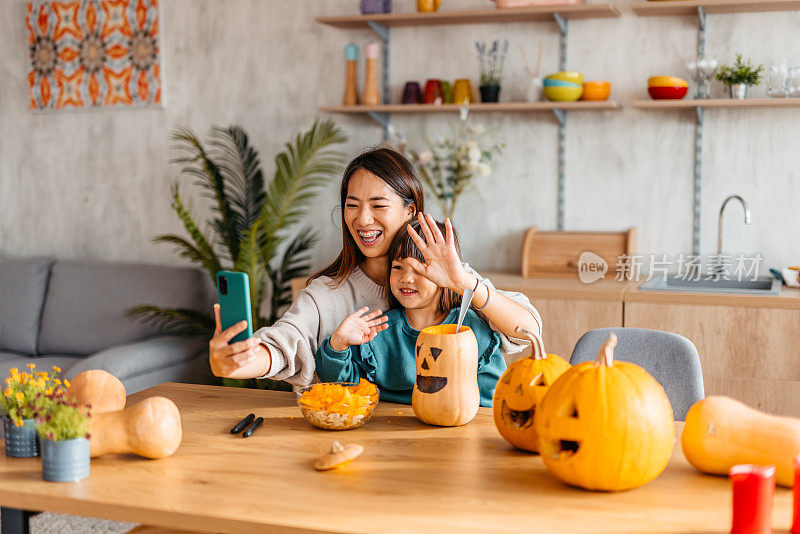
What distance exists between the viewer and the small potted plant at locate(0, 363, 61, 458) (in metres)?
1.31

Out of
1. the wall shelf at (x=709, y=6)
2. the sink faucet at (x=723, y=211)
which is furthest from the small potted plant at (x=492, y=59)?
the sink faucet at (x=723, y=211)

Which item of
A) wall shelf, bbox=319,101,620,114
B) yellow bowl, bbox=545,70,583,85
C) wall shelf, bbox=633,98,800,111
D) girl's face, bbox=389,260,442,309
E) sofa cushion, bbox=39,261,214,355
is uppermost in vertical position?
yellow bowl, bbox=545,70,583,85

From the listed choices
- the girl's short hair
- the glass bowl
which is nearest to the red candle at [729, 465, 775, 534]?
the glass bowl

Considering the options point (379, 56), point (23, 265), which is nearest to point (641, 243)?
point (379, 56)

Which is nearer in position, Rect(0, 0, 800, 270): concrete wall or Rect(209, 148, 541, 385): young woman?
Rect(209, 148, 541, 385): young woman

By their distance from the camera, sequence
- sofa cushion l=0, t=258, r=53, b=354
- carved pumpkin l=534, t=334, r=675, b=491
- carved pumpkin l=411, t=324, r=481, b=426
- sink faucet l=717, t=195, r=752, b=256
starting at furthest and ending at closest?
sofa cushion l=0, t=258, r=53, b=354 < sink faucet l=717, t=195, r=752, b=256 < carved pumpkin l=411, t=324, r=481, b=426 < carved pumpkin l=534, t=334, r=675, b=491

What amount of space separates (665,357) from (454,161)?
5.91 ft

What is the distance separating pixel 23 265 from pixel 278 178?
1483mm

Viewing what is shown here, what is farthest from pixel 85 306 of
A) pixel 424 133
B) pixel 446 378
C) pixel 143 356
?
pixel 446 378

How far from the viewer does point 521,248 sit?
12.1ft

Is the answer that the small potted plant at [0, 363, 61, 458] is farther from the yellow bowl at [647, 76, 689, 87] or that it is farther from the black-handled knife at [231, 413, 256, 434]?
the yellow bowl at [647, 76, 689, 87]

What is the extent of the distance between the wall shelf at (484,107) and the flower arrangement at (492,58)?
0.17 meters

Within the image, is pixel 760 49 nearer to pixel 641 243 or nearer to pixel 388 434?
pixel 641 243

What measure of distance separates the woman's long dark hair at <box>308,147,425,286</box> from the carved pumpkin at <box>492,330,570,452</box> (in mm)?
694
